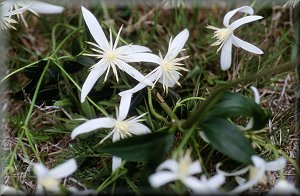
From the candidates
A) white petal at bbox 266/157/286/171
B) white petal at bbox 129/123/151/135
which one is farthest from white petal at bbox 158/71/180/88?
white petal at bbox 266/157/286/171

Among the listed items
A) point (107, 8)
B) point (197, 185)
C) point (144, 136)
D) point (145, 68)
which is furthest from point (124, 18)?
point (197, 185)

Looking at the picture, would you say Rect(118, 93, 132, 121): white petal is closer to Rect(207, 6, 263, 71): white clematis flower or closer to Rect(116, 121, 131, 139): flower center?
Rect(116, 121, 131, 139): flower center

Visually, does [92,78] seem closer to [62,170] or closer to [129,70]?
[129,70]

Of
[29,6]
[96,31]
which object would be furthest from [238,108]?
[29,6]

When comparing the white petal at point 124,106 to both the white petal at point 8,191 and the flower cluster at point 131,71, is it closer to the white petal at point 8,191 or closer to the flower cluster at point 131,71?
the flower cluster at point 131,71

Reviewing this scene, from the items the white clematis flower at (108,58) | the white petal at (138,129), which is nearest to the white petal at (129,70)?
the white clematis flower at (108,58)

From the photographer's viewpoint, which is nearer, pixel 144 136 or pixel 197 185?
pixel 197 185

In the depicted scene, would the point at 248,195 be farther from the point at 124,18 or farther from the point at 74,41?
the point at 124,18
